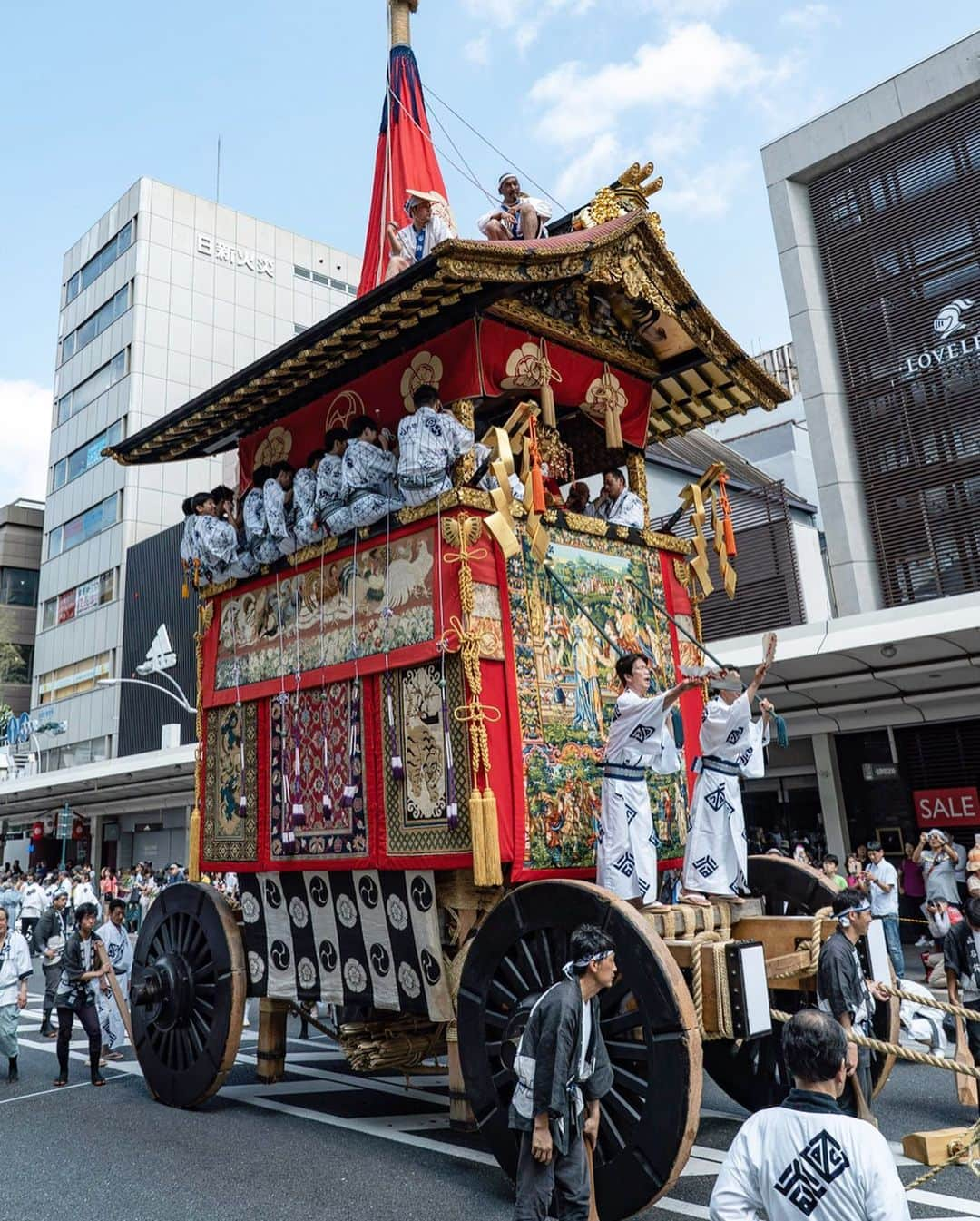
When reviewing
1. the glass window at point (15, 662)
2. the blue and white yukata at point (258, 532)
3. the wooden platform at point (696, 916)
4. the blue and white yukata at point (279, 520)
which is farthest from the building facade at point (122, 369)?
the wooden platform at point (696, 916)

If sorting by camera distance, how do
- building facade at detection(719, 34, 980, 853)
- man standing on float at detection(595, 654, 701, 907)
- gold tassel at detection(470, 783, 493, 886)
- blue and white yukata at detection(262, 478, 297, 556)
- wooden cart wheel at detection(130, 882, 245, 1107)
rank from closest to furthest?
gold tassel at detection(470, 783, 493, 886) < man standing on float at detection(595, 654, 701, 907) < wooden cart wheel at detection(130, 882, 245, 1107) < blue and white yukata at detection(262, 478, 297, 556) < building facade at detection(719, 34, 980, 853)

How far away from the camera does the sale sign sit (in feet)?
54.0

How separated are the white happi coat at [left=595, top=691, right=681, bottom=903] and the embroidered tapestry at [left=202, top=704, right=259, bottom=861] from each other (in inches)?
124

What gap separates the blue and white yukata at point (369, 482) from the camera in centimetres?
691

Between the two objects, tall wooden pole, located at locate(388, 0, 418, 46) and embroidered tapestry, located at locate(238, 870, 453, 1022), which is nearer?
embroidered tapestry, located at locate(238, 870, 453, 1022)

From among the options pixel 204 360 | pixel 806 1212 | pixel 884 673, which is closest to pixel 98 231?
pixel 204 360

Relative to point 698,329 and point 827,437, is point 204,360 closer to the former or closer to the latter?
point 827,437

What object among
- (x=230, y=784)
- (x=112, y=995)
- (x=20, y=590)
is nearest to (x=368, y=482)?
(x=230, y=784)

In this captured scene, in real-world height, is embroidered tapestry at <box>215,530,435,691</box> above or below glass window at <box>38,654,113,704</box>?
below

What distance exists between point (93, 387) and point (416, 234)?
41.7 meters

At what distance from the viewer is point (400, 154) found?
10.4 meters

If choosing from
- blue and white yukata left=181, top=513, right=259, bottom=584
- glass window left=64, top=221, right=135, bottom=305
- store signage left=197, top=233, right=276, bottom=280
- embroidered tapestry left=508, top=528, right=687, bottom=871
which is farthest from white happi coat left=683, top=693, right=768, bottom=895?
store signage left=197, top=233, right=276, bottom=280

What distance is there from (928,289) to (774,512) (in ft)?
16.0

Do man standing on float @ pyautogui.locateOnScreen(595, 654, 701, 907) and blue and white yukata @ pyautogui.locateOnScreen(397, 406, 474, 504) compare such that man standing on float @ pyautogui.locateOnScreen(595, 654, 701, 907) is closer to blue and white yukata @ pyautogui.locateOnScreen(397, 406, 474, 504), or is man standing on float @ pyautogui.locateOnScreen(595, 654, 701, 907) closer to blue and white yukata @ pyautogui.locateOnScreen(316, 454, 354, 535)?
blue and white yukata @ pyautogui.locateOnScreen(397, 406, 474, 504)
